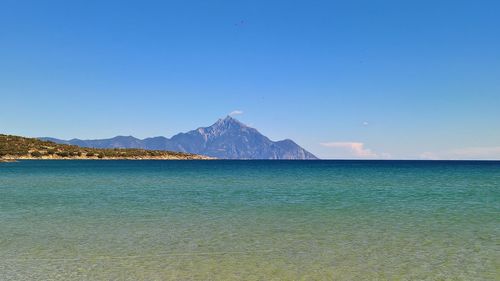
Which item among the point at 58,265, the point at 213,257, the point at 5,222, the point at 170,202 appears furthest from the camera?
the point at 170,202

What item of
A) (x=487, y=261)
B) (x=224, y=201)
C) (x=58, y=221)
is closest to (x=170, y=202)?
(x=224, y=201)

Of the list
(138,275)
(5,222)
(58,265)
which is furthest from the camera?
(5,222)

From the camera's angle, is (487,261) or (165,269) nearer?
(165,269)

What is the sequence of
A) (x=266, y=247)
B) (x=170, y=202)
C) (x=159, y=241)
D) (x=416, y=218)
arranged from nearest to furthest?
(x=266, y=247), (x=159, y=241), (x=416, y=218), (x=170, y=202)

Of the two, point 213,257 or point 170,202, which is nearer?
point 213,257

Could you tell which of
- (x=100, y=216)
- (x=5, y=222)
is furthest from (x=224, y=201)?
(x=5, y=222)

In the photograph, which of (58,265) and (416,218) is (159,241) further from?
(416,218)

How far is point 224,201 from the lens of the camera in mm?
47156

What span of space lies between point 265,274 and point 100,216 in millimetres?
21469

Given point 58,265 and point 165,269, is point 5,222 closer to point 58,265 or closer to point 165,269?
point 58,265

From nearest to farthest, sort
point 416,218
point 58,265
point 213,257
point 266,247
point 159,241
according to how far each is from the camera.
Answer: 1. point 58,265
2. point 213,257
3. point 266,247
4. point 159,241
5. point 416,218

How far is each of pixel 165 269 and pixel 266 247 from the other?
6358 millimetres

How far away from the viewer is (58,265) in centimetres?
1877

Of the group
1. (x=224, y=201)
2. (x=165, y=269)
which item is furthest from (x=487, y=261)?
(x=224, y=201)
